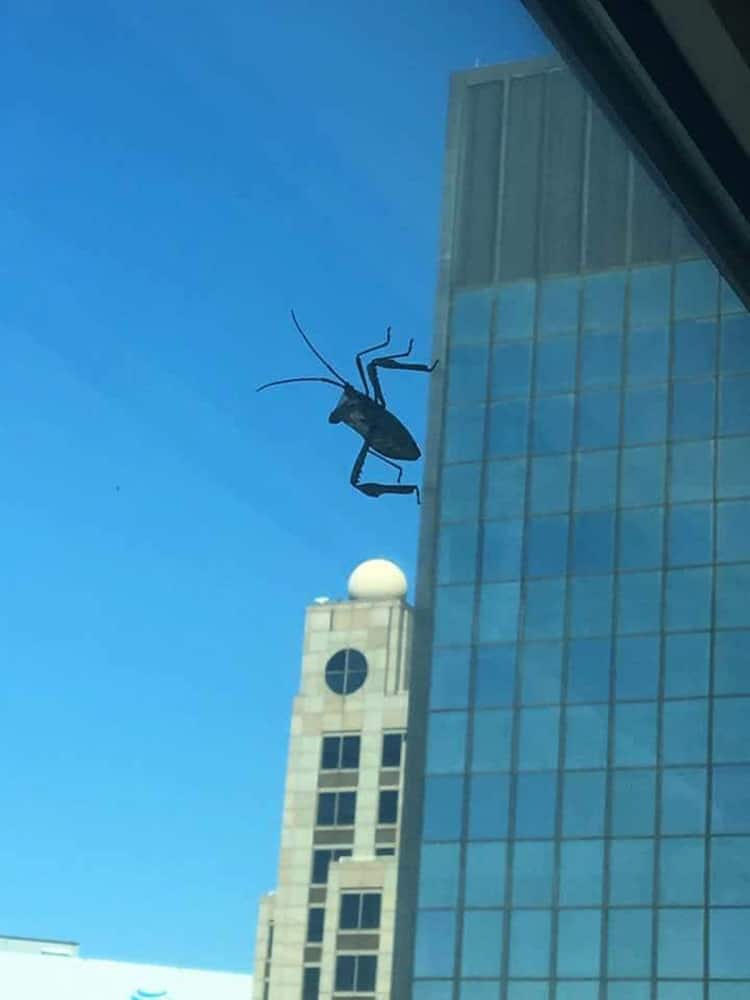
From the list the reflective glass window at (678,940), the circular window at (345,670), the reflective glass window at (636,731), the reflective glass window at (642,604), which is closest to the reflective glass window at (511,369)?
the reflective glass window at (642,604)

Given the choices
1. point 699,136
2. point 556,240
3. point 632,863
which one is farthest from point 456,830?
point 699,136

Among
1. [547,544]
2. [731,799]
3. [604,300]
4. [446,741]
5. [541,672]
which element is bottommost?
[731,799]

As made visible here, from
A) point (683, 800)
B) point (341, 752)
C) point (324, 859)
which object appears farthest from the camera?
point (324, 859)

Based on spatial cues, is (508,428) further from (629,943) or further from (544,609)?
(629,943)

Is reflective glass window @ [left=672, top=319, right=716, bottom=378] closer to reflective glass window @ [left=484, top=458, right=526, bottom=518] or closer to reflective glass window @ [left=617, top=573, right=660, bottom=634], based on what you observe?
reflective glass window @ [left=484, top=458, right=526, bottom=518]

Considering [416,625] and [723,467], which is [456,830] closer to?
[416,625]

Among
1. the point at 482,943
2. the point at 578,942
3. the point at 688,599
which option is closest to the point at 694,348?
the point at 688,599

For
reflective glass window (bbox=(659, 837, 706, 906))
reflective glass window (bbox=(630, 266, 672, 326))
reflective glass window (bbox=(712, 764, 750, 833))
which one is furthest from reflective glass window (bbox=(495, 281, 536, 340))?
reflective glass window (bbox=(659, 837, 706, 906))
